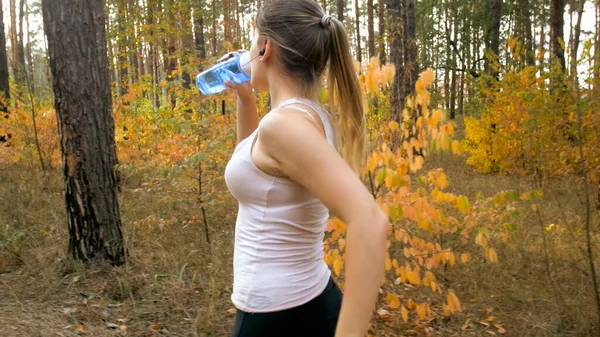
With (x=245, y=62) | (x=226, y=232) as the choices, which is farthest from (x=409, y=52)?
(x=245, y=62)

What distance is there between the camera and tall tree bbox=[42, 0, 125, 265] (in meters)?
3.57

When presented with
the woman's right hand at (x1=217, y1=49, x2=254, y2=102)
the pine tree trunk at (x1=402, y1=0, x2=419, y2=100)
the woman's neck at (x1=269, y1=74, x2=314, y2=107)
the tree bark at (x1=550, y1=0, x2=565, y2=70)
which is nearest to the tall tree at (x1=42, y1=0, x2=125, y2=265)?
the woman's right hand at (x1=217, y1=49, x2=254, y2=102)

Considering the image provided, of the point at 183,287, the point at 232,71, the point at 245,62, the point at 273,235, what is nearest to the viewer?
the point at 273,235

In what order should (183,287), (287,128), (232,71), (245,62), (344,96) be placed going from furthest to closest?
(183,287) < (232,71) < (245,62) < (344,96) < (287,128)

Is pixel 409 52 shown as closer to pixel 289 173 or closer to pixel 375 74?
pixel 375 74

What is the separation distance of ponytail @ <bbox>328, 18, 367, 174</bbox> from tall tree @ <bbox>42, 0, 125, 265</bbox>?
9.59 feet

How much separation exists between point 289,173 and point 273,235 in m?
0.21

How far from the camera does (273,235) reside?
43.8 inches

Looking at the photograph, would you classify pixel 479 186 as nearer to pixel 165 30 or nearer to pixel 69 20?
pixel 69 20

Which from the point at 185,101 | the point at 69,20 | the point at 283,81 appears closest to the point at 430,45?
the point at 185,101

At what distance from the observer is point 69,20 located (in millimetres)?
3566

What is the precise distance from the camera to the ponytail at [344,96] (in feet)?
3.94

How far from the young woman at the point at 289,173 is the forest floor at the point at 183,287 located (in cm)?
208

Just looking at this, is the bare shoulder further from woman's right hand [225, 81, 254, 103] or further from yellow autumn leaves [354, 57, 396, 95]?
yellow autumn leaves [354, 57, 396, 95]
